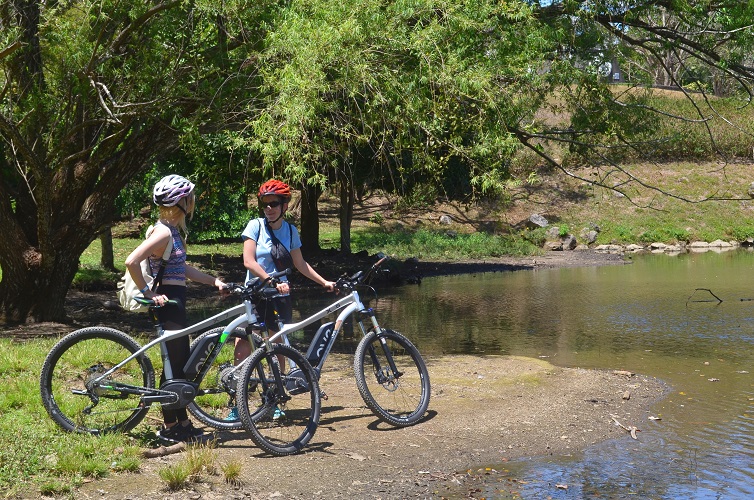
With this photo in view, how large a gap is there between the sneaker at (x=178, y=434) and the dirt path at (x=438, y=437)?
9.8 inches

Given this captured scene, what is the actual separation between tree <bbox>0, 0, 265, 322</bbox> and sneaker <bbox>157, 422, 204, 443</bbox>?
5.34 m

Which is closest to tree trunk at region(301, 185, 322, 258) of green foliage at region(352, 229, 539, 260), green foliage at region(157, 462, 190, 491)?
green foliage at region(352, 229, 539, 260)

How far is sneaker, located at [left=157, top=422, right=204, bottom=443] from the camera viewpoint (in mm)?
6945

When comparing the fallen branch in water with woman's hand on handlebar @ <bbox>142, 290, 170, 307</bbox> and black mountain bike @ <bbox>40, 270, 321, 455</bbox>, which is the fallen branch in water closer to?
black mountain bike @ <bbox>40, 270, 321, 455</bbox>

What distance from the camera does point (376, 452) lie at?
7.02 metres

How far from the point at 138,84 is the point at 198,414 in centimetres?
631

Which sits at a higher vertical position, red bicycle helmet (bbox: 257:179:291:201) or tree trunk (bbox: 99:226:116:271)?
red bicycle helmet (bbox: 257:179:291:201)

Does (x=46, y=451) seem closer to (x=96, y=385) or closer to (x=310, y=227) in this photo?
(x=96, y=385)

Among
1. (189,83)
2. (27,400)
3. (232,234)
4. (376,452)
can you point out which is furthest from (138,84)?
(232,234)

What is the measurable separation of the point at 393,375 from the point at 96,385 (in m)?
2.46

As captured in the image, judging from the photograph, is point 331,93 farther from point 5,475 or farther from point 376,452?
point 5,475

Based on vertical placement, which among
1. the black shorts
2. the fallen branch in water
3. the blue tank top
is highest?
the blue tank top

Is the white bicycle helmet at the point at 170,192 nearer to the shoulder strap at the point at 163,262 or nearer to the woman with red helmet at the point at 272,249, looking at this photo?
the shoulder strap at the point at 163,262

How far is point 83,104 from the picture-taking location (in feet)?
39.9
